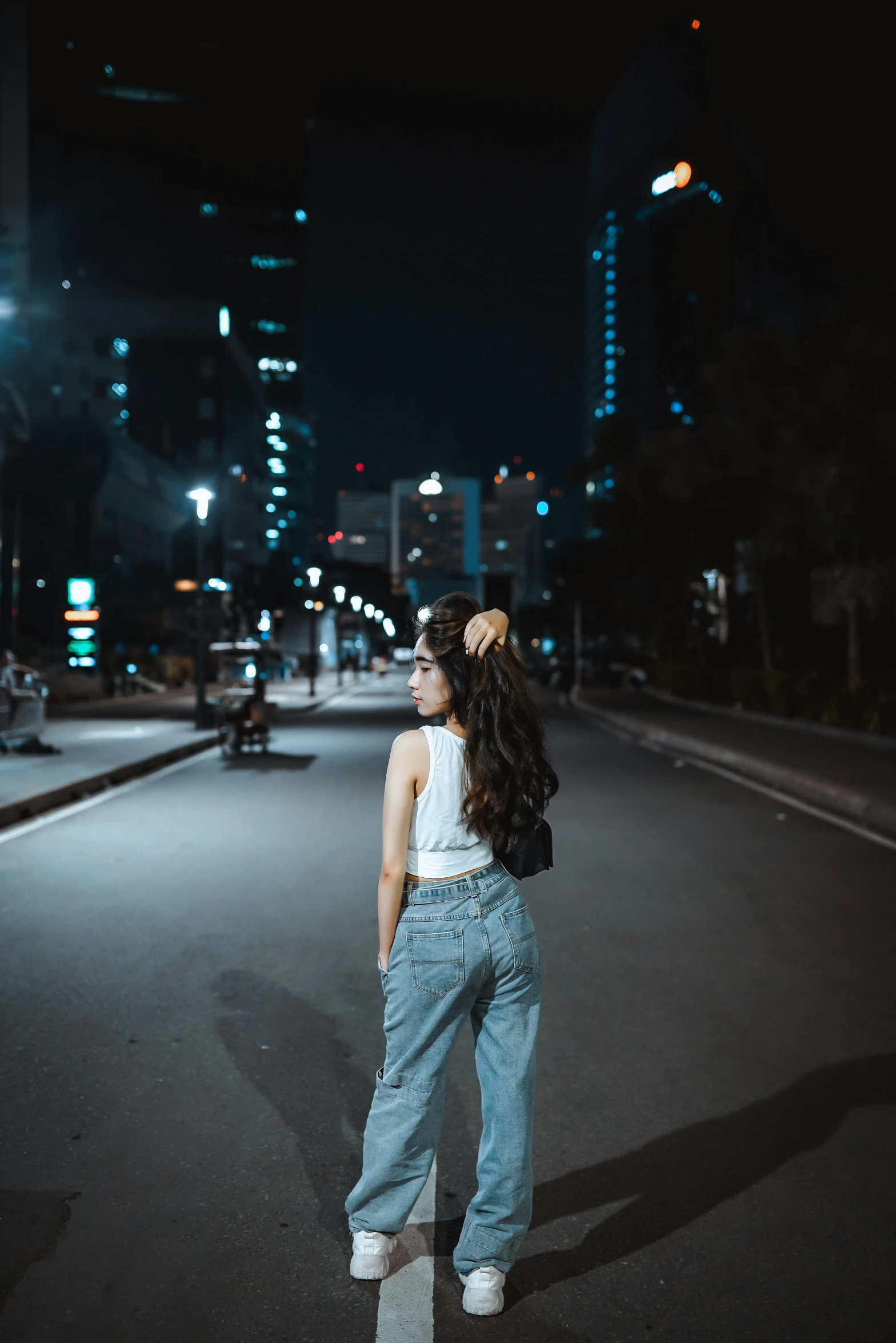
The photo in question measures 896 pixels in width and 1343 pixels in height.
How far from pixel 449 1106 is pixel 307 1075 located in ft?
2.08

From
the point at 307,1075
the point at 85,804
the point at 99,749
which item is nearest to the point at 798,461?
the point at 99,749

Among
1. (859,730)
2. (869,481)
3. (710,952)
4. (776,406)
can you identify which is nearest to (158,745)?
(859,730)

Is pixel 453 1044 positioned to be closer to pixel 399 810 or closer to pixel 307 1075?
pixel 399 810

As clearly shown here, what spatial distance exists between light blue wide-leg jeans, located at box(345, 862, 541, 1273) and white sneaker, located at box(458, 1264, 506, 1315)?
1.1 inches

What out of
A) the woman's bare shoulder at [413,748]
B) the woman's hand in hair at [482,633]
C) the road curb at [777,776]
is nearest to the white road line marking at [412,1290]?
the woman's bare shoulder at [413,748]

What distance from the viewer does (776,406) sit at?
113ft

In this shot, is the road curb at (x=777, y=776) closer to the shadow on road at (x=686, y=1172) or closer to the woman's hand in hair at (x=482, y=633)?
the shadow on road at (x=686, y=1172)

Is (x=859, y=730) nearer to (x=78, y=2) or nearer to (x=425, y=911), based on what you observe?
(x=425, y=911)

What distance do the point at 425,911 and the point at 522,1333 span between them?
3.63 feet

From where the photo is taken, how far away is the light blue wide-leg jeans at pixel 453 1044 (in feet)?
10.4

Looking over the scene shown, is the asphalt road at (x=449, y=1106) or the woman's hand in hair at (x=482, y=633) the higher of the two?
the woman's hand in hair at (x=482, y=633)

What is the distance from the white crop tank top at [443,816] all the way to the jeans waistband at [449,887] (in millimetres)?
23

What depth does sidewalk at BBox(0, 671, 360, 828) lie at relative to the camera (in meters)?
14.4

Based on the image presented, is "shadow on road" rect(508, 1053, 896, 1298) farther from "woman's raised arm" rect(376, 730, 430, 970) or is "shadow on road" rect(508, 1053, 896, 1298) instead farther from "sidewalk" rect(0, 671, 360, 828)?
"sidewalk" rect(0, 671, 360, 828)
